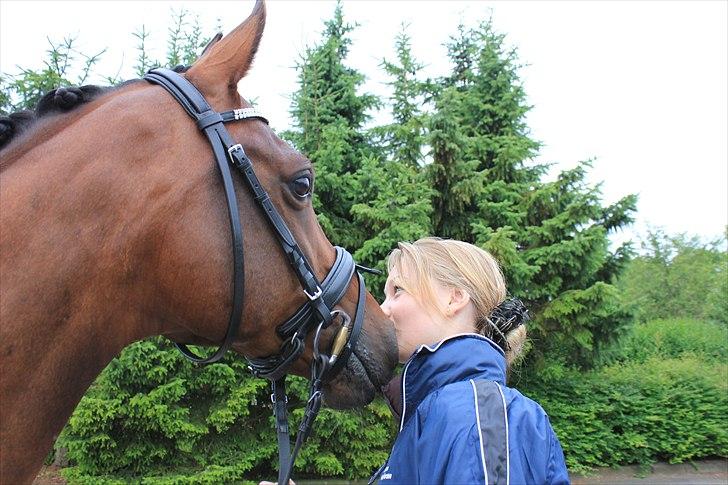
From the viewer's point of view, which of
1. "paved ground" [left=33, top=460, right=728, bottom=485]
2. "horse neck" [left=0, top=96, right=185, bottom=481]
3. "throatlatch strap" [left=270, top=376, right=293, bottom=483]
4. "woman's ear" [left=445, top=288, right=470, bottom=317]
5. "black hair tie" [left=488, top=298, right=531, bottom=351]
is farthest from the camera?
"paved ground" [left=33, top=460, right=728, bottom=485]

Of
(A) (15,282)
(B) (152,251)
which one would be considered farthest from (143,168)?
(A) (15,282)

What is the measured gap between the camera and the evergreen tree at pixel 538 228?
25.9 feet

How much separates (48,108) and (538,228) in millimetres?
7435

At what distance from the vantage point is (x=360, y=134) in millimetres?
8469

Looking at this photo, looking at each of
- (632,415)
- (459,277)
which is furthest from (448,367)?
(632,415)

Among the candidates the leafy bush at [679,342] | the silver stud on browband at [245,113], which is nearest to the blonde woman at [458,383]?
the silver stud on browband at [245,113]

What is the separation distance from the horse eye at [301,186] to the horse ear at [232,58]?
34 cm

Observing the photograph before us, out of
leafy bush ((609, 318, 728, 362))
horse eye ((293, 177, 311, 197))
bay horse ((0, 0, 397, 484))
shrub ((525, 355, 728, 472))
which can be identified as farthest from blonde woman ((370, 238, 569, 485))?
leafy bush ((609, 318, 728, 362))

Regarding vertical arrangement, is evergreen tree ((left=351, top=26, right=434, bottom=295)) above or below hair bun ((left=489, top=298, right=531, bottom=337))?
above

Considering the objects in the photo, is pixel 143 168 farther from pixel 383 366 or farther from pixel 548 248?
pixel 548 248

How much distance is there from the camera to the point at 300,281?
5.56ft

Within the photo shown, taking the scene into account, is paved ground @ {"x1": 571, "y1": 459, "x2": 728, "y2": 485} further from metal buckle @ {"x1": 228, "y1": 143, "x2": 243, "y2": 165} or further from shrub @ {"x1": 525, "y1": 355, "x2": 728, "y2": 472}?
metal buckle @ {"x1": 228, "y1": 143, "x2": 243, "y2": 165}

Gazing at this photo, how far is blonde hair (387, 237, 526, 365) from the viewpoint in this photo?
200 cm

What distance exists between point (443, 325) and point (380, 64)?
7745 millimetres
